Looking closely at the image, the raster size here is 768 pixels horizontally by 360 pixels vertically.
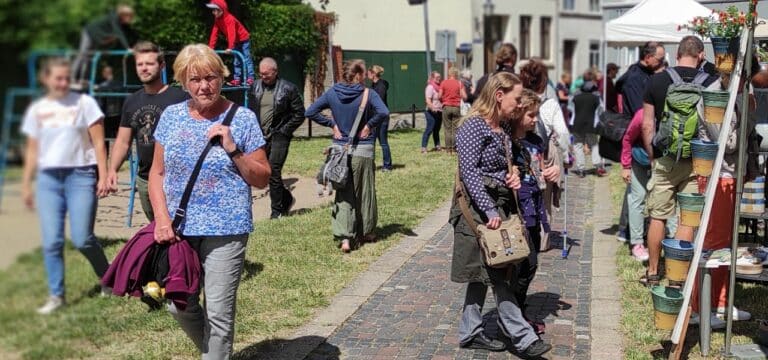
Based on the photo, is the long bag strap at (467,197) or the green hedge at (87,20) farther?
the long bag strap at (467,197)

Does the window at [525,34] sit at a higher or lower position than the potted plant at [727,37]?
lower

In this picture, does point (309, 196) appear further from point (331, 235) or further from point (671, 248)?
point (671, 248)

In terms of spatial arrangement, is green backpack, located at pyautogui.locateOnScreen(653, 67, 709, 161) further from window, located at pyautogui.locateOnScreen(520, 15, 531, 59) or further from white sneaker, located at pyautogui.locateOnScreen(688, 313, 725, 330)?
window, located at pyautogui.locateOnScreen(520, 15, 531, 59)

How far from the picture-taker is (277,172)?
33.6 ft

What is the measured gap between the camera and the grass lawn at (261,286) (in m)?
2.65

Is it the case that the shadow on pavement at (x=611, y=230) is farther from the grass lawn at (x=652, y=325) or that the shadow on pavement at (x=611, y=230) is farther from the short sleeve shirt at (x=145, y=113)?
the short sleeve shirt at (x=145, y=113)

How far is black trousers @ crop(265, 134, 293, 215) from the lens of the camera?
1008cm

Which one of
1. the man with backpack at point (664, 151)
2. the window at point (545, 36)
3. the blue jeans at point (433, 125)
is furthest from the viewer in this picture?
the window at point (545, 36)

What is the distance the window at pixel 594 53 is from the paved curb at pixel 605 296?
132 feet

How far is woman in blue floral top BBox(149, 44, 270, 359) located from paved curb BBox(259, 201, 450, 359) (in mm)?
1279

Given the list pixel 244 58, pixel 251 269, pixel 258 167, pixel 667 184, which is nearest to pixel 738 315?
pixel 667 184

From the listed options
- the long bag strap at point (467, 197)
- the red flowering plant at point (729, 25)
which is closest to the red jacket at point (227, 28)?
the long bag strap at point (467, 197)

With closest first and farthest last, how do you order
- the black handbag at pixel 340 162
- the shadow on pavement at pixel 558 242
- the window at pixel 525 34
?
the black handbag at pixel 340 162
the shadow on pavement at pixel 558 242
the window at pixel 525 34

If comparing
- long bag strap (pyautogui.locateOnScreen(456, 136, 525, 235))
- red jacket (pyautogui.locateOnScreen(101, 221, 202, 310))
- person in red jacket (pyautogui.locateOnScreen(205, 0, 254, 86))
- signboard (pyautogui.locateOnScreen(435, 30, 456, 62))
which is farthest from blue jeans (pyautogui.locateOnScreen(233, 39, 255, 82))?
signboard (pyautogui.locateOnScreen(435, 30, 456, 62))
